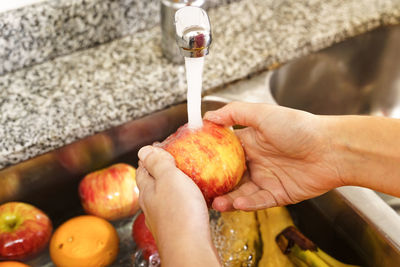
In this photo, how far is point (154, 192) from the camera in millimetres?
661

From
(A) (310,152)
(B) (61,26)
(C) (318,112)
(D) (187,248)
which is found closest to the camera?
(D) (187,248)

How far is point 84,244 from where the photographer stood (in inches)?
32.6

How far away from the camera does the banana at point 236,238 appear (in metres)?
0.86

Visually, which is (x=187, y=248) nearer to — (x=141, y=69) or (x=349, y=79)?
(x=141, y=69)

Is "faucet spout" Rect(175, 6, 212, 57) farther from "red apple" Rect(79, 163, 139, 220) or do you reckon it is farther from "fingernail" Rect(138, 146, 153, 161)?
"red apple" Rect(79, 163, 139, 220)

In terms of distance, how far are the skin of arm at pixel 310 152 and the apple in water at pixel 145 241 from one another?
0.20m

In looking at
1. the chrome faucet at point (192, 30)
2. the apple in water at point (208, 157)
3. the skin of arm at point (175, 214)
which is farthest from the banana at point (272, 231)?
the chrome faucet at point (192, 30)

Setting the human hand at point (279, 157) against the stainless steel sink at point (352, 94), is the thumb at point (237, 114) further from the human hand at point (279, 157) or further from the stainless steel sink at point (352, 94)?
the stainless steel sink at point (352, 94)

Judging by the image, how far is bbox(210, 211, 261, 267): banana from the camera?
864 mm

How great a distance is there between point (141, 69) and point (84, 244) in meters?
0.45

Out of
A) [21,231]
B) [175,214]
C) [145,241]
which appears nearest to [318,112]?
[145,241]

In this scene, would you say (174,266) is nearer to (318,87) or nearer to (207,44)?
(207,44)

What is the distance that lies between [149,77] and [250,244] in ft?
1.55

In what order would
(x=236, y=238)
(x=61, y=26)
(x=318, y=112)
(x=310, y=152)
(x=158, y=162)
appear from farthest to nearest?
(x=318, y=112)
(x=61, y=26)
(x=236, y=238)
(x=310, y=152)
(x=158, y=162)
